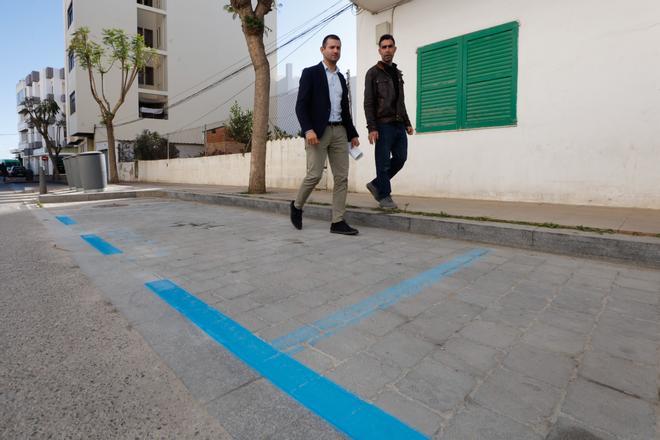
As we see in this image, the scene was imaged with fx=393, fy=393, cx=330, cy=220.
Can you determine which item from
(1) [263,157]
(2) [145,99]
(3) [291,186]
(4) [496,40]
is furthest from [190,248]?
(2) [145,99]

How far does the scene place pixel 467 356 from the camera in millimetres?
1664

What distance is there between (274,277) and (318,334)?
1.01 meters

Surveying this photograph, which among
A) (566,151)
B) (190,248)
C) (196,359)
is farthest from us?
(566,151)

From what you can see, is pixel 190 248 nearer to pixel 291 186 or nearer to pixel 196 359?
pixel 196 359

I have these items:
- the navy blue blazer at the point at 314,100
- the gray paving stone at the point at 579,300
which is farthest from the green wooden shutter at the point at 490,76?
the gray paving stone at the point at 579,300

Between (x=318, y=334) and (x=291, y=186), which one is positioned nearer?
(x=318, y=334)

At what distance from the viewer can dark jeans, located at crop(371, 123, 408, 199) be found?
4.85 m

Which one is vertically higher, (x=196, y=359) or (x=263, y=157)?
(x=263, y=157)

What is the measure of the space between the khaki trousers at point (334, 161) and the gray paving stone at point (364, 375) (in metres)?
2.85

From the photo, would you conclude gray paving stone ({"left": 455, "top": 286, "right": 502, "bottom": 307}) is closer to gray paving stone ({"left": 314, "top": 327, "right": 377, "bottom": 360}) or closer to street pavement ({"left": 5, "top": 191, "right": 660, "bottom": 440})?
street pavement ({"left": 5, "top": 191, "right": 660, "bottom": 440})

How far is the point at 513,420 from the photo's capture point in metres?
1.25

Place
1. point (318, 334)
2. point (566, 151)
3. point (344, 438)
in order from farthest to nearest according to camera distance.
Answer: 1. point (566, 151)
2. point (318, 334)
3. point (344, 438)

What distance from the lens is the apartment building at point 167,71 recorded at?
1144 inches

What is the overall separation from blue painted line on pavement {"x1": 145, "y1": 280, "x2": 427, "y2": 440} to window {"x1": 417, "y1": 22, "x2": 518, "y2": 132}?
6028 millimetres
